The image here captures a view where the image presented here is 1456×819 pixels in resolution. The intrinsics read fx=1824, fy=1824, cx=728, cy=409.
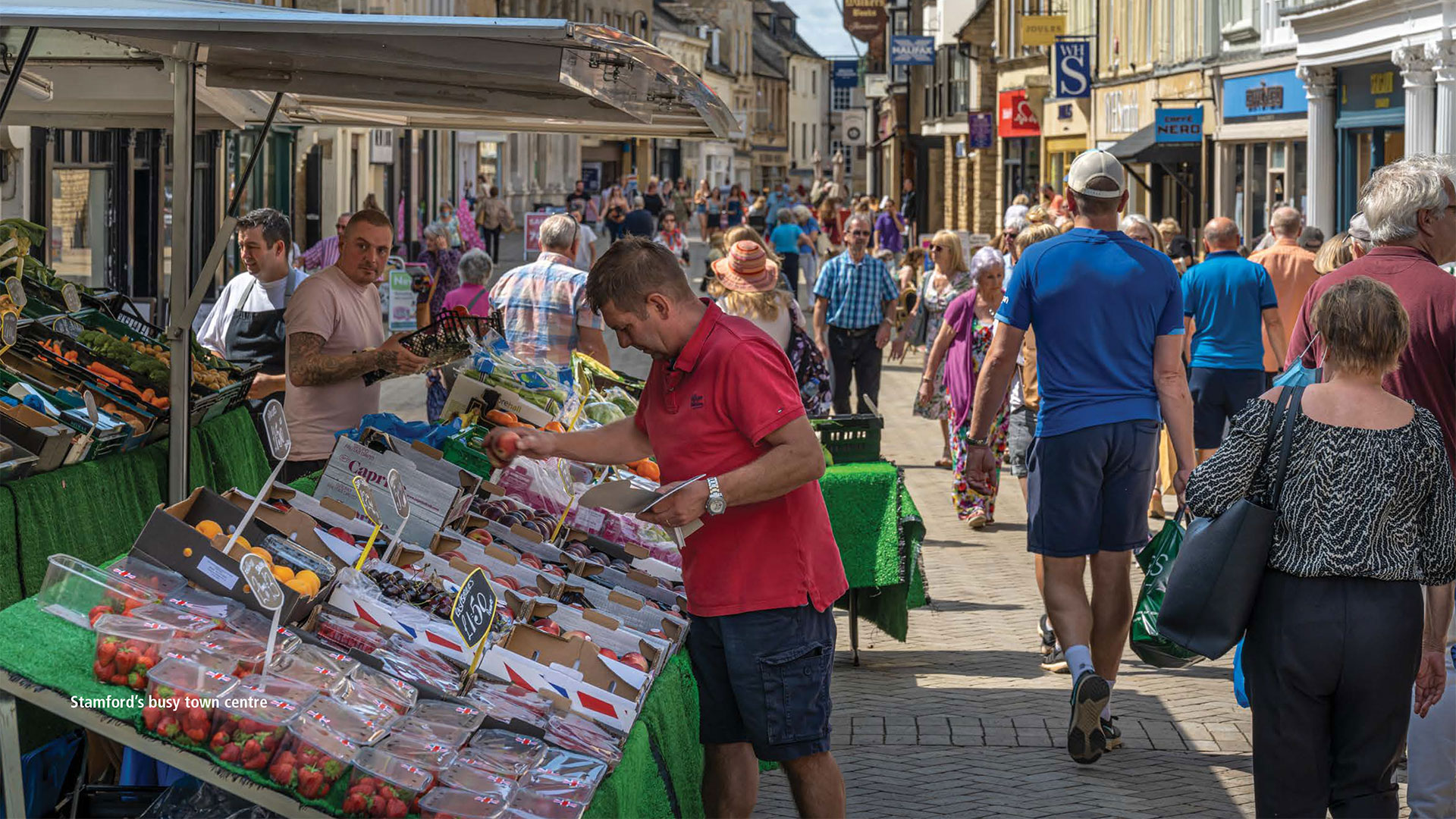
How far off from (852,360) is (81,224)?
9415mm

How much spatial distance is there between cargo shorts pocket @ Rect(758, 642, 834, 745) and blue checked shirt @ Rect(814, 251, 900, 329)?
850cm

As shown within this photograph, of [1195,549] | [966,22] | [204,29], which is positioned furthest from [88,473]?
[966,22]

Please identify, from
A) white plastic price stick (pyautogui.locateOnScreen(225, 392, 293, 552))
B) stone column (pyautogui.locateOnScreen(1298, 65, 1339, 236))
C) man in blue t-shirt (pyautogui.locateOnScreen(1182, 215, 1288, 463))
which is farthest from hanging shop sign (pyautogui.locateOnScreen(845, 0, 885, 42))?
white plastic price stick (pyautogui.locateOnScreen(225, 392, 293, 552))

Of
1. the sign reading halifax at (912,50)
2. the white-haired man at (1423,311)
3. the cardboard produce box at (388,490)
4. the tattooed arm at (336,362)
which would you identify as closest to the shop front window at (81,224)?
the tattooed arm at (336,362)

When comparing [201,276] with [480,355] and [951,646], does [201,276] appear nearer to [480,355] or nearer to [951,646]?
[480,355]

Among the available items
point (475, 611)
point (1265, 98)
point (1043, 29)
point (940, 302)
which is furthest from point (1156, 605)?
point (1043, 29)

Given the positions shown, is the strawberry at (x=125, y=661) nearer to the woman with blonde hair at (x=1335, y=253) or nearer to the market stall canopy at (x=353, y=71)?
the market stall canopy at (x=353, y=71)

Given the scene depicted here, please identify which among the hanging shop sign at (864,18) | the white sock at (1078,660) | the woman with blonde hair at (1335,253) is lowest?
the white sock at (1078,660)

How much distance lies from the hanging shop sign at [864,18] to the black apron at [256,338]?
53953mm

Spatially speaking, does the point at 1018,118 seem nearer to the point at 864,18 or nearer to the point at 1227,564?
the point at 864,18

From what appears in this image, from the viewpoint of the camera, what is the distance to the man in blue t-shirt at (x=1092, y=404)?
6.24 m

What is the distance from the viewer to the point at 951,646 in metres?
8.23

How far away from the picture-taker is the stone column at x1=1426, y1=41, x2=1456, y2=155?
52.6ft

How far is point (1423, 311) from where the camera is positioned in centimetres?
520
